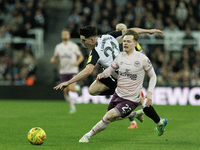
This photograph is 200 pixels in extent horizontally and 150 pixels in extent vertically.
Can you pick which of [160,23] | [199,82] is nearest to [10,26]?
[160,23]

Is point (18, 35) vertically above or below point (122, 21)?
below

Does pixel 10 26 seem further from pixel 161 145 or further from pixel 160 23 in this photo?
pixel 161 145

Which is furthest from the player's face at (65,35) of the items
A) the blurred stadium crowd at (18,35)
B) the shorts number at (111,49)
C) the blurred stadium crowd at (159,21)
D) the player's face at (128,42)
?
the player's face at (128,42)

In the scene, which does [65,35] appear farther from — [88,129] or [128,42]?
[128,42]

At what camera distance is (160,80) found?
20.8 m

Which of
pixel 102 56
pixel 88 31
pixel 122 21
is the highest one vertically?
pixel 88 31

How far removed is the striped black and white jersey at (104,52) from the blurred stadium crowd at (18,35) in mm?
12733

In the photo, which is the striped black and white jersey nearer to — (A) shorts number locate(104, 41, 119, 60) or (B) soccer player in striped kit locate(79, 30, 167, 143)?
(A) shorts number locate(104, 41, 119, 60)

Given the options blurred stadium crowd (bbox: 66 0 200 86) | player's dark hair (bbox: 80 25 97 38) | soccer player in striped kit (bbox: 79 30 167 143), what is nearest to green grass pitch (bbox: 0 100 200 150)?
soccer player in striped kit (bbox: 79 30 167 143)

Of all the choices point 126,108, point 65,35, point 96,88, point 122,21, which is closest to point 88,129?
point 96,88

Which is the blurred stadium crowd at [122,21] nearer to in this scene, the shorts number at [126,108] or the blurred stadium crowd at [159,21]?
the blurred stadium crowd at [159,21]

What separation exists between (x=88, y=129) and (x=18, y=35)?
13237mm

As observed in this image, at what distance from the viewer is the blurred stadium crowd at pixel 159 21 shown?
21.0m

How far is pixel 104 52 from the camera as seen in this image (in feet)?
31.2
